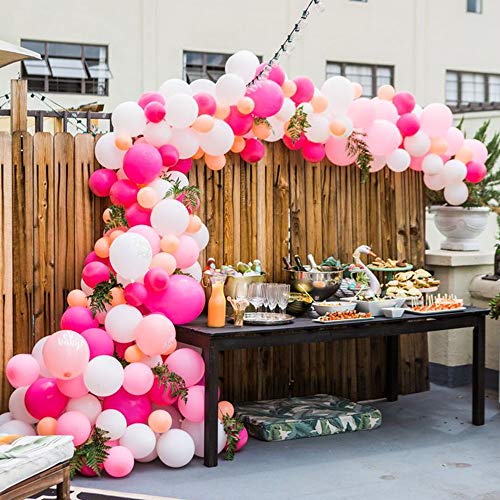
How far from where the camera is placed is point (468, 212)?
7.32 m

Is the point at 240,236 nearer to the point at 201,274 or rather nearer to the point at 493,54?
the point at 201,274

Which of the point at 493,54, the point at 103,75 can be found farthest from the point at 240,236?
the point at 493,54

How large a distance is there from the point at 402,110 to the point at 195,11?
891cm

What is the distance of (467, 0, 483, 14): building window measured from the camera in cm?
1752

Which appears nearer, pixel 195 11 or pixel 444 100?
pixel 195 11

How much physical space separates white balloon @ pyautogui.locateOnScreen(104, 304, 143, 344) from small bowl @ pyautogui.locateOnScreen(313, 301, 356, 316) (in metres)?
1.25

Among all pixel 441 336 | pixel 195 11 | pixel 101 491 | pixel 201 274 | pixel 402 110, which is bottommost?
pixel 101 491

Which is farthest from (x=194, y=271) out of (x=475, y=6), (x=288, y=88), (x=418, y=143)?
(x=475, y=6)

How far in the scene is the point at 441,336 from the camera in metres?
7.43

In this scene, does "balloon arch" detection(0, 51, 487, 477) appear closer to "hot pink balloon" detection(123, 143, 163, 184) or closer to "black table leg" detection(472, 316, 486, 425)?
"hot pink balloon" detection(123, 143, 163, 184)

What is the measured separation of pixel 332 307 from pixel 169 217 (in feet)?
4.12

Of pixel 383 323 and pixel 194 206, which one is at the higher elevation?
pixel 194 206

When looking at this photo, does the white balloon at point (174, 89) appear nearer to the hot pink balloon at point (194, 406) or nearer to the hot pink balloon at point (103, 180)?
the hot pink balloon at point (103, 180)

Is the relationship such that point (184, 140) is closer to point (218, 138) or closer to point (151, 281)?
point (218, 138)
